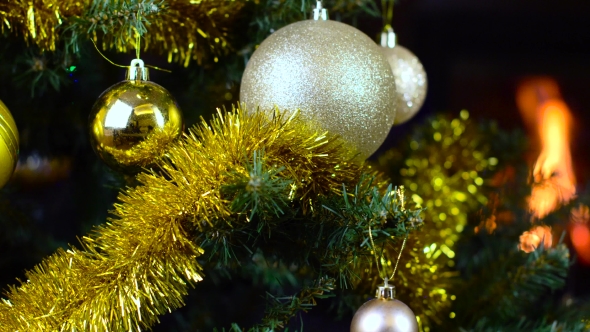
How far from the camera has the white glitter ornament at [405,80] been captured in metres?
0.61

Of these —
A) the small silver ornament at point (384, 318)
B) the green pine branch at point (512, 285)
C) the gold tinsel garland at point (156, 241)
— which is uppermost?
the gold tinsel garland at point (156, 241)

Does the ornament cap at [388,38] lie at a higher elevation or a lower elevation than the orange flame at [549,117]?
higher

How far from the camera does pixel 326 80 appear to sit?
0.42 metres

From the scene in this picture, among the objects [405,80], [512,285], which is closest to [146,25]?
[405,80]

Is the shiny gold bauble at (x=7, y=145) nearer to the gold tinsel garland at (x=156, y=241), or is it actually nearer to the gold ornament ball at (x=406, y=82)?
the gold tinsel garland at (x=156, y=241)

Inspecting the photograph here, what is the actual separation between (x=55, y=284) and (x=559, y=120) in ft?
3.25

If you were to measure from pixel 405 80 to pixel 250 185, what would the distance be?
13.2 inches

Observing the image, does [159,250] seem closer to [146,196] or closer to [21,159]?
[146,196]

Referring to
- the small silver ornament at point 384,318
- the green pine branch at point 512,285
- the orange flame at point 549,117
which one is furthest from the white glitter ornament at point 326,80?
the orange flame at point 549,117

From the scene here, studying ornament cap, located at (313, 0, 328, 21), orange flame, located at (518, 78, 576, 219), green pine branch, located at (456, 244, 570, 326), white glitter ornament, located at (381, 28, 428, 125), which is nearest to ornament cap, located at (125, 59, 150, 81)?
ornament cap, located at (313, 0, 328, 21)

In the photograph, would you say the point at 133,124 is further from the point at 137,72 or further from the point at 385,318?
the point at 385,318

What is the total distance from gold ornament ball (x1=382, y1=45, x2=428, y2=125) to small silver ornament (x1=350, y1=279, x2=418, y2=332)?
0.84 ft

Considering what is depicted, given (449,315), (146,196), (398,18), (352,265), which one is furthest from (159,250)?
(398,18)

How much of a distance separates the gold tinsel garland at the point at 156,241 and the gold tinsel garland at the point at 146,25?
119mm
